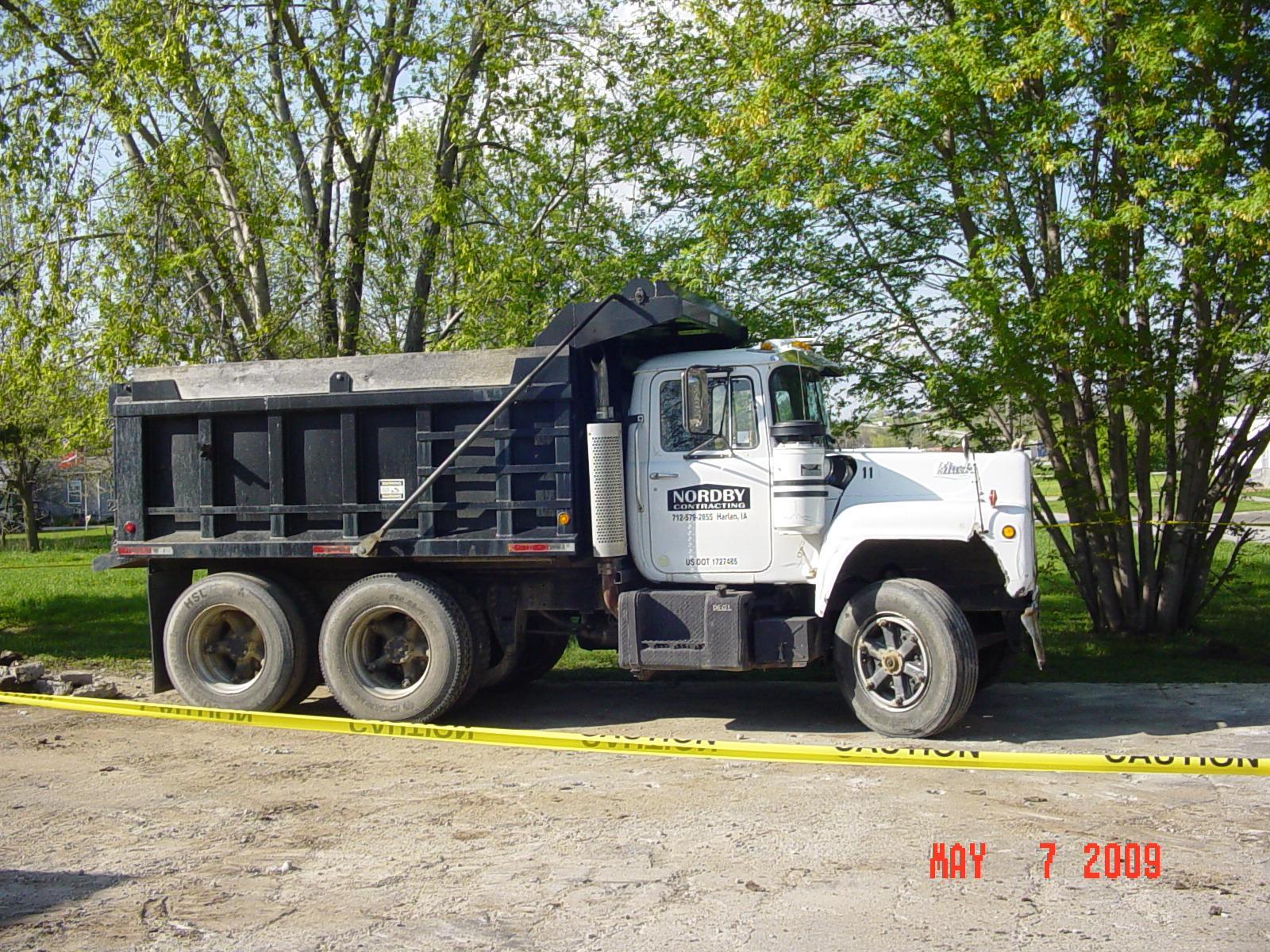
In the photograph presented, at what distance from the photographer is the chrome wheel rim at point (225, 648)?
9570 mm

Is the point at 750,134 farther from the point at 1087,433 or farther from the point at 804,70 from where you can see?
the point at 1087,433

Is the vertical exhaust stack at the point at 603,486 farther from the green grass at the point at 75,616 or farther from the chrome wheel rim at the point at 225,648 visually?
the green grass at the point at 75,616

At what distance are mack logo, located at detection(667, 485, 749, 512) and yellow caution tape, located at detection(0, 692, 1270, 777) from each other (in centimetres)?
163

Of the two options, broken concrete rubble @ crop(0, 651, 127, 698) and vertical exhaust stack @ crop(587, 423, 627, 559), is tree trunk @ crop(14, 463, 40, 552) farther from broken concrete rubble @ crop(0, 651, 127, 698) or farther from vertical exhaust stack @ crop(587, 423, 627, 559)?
vertical exhaust stack @ crop(587, 423, 627, 559)

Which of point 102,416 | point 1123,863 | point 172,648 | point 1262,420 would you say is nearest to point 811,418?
point 1123,863

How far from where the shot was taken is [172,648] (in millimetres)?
9594

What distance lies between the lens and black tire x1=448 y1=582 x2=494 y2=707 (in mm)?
9055

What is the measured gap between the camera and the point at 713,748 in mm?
7434

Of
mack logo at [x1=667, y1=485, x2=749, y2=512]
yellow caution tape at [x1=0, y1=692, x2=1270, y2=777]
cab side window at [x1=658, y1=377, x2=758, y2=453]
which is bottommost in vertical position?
yellow caution tape at [x1=0, y1=692, x2=1270, y2=777]

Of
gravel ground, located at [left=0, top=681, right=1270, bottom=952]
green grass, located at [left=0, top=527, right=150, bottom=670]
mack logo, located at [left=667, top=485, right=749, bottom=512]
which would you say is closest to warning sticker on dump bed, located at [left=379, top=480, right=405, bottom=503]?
gravel ground, located at [left=0, top=681, right=1270, bottom=952]

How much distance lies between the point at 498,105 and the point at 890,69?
5063mm

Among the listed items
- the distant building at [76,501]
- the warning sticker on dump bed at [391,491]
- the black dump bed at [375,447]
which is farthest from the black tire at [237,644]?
the distant building at [76,501]

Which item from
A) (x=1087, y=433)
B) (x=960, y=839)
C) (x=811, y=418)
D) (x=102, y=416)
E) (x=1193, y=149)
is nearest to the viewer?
(x=960, y=839)

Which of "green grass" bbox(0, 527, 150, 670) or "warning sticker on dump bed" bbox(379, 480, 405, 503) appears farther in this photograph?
"green grass" bbox(0, 527, 150, 670)
